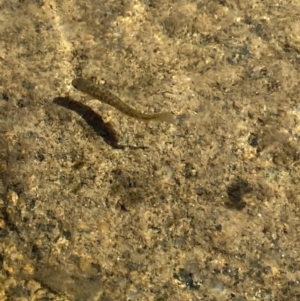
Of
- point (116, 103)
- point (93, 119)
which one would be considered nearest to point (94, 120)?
point (93, 119)

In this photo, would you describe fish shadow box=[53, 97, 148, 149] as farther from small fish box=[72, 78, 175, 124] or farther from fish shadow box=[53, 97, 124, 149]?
small fish box=[72, 78, 175, 124]

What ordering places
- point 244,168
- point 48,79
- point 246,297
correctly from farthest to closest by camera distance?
point 48,79, point 244,168, point 246,297

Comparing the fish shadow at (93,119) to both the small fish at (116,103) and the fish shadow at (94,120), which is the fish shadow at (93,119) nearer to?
the fish shadow at (94,120)

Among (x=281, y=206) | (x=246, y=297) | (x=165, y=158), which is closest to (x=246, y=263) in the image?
(x=246, y=297)

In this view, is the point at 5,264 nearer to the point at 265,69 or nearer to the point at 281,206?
the point at 281,206

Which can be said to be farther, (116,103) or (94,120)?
(94,120)

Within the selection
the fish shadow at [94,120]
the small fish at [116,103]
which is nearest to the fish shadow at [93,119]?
the fish shadow at [94,120]

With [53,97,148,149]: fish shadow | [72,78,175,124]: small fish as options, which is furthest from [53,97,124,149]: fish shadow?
[72,78,175,124]: small fish

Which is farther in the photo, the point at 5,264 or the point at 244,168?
the point at 244,168

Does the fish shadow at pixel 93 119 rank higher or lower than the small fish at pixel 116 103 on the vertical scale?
lower

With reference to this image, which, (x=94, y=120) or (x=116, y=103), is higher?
(x=116, y=103)

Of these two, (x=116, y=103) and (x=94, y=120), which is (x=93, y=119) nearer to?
(x=94, y=120)
